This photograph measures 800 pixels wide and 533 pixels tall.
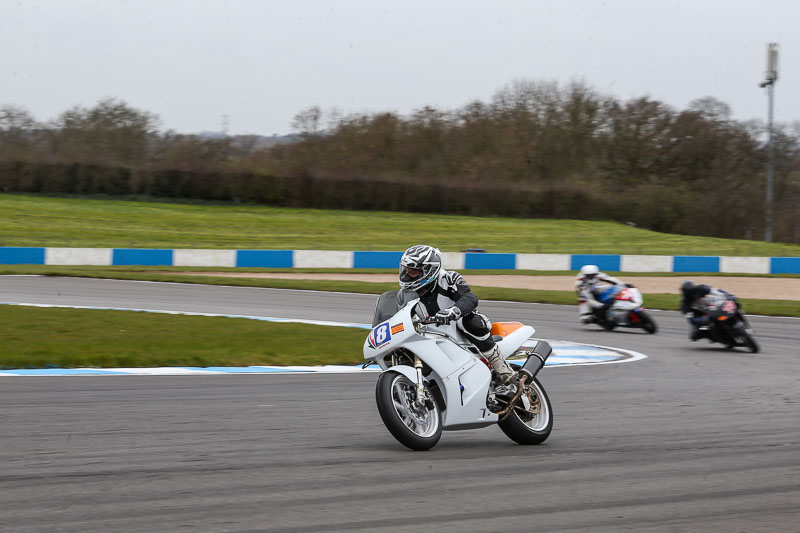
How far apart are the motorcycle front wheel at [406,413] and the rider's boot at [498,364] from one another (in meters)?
0.64

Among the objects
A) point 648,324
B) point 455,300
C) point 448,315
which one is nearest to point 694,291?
point 648,324

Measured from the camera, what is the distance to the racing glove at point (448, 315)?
20.5ft

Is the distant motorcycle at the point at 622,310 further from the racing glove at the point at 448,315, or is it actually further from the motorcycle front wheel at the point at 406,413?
the motorcycle front wheel at the point at 406,413

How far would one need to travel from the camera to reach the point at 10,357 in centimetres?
1045

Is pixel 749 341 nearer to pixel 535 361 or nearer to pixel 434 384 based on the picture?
pixel 535 361

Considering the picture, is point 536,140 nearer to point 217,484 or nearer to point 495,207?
point 495,207

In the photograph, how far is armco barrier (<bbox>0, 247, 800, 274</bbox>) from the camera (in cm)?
2845

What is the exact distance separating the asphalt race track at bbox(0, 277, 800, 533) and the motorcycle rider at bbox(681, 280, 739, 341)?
3553mm

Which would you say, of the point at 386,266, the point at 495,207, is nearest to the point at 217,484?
the point at 386,266

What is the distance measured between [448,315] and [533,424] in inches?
45.9

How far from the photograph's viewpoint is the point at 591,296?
16703 millimetres

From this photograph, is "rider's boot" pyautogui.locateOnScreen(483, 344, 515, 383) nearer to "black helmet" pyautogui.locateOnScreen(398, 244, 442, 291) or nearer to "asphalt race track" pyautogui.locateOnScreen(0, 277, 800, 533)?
"asphalt race track" pyautogui.locateOnScreen(0, 277, 800, 533)

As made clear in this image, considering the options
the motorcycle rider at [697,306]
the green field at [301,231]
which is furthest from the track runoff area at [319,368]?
the green field at [301,231]

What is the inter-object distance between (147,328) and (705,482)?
9.65 metres
